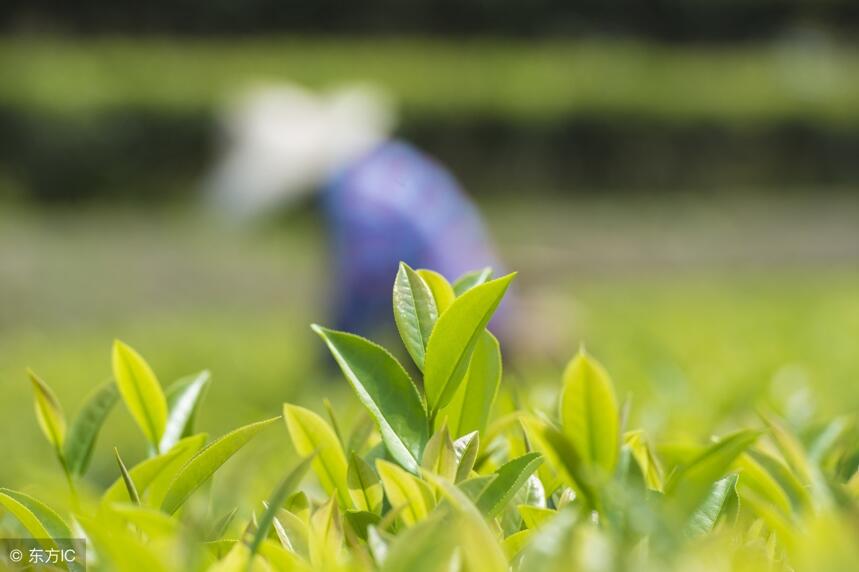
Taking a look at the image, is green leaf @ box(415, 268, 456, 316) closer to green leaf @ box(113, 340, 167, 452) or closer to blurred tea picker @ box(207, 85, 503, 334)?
green leaf @ box(113, 340, 167, 452)

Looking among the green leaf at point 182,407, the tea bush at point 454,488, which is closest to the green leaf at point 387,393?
the tea bush at point 454,488

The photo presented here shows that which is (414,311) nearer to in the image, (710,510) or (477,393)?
(477,393)

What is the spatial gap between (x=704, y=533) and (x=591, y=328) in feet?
15.7

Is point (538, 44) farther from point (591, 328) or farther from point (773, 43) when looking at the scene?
point (591, 328)

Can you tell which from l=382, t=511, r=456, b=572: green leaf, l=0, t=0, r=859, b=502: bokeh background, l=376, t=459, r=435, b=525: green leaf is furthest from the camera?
l=0, t=0, r=859, b=502: bokeh background

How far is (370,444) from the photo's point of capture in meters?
0.97

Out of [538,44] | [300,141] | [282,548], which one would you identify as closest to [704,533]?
[282,548]

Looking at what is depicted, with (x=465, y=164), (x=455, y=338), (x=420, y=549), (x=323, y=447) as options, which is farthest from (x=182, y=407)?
(x=465, y=164)

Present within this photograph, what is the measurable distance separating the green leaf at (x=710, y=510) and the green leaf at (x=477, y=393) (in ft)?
0.55

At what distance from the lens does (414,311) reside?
73cm

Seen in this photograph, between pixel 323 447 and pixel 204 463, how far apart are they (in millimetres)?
87

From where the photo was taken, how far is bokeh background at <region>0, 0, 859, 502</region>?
558 centimetres

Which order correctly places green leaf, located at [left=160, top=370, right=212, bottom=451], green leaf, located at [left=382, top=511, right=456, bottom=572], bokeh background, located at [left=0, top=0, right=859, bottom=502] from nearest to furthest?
green leaf, located at [left=382, top=511, right=456, bottom=572] → green leaf, located at [left=160, top=370, right=212, bottom=451] → bokeh background, located at [left=0, top=0, right=859, bottom=502]

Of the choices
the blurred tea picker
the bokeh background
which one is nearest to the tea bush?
the blurred tea picker
